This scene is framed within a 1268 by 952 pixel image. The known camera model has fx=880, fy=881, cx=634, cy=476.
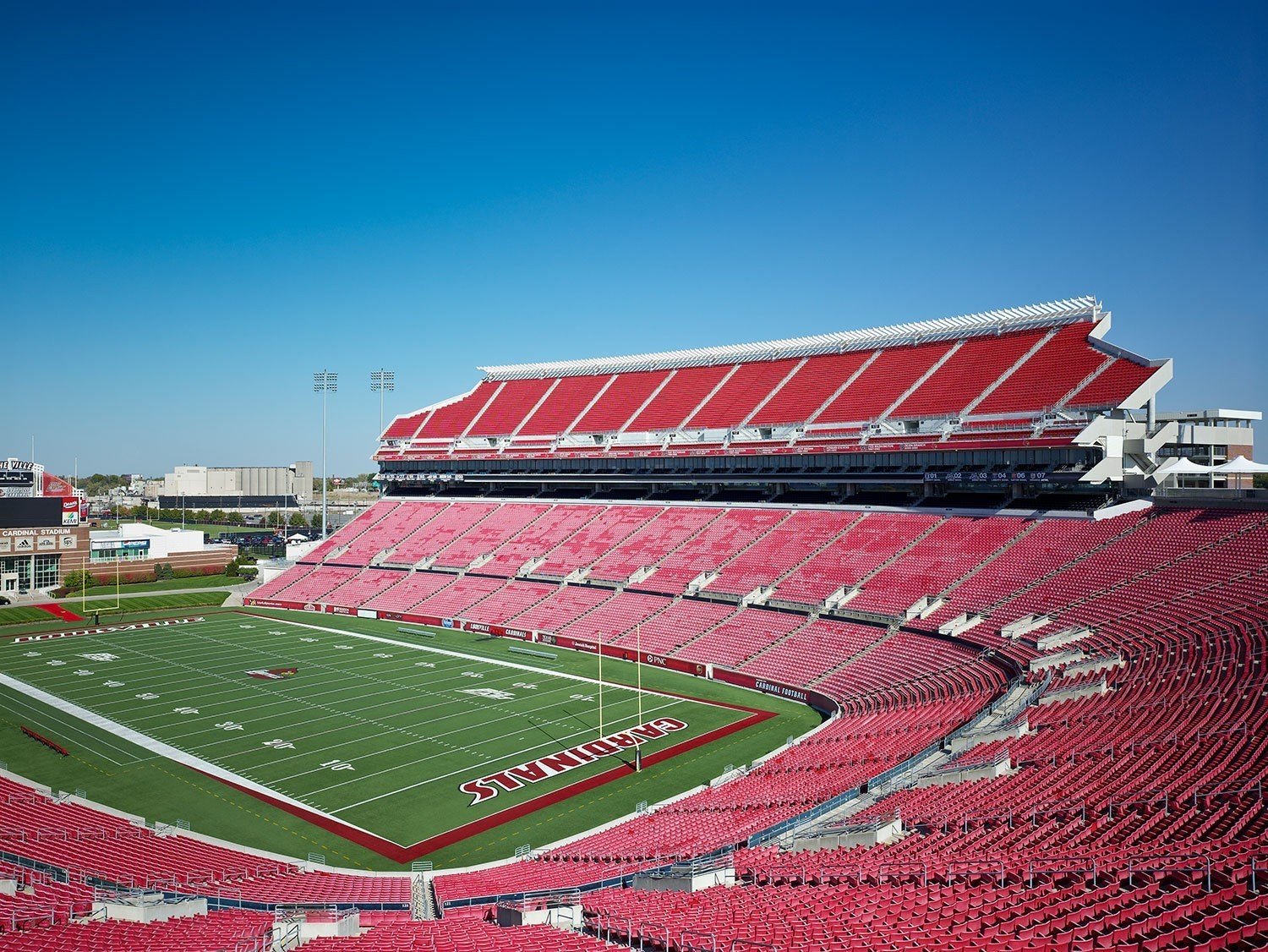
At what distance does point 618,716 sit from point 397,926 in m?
19.9

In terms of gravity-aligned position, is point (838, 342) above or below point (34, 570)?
above

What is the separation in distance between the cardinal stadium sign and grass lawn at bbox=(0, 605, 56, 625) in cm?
4299

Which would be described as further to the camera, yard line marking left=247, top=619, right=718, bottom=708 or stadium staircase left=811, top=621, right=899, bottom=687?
yard line marking left=247, top=619, right=718, bottom=708

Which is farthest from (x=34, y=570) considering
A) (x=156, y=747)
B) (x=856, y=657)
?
(x=856, y=657)

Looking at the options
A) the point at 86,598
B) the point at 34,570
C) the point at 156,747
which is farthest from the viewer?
the point at 34,570

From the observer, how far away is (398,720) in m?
35.3

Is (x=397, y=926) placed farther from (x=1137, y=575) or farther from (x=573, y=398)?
(x=573, y=398)

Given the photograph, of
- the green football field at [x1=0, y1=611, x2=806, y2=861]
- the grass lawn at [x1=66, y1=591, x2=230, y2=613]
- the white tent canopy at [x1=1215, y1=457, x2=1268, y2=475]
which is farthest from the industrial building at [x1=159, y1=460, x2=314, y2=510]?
the white tent canopy at [x1=1215, y1=457, x2=1268, y2=475]

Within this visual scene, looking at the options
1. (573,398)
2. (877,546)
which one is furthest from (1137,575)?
(573,398)

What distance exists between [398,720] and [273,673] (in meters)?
11.3

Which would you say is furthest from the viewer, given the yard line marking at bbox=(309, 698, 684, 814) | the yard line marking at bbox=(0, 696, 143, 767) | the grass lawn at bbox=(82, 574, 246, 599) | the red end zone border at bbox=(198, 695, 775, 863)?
the grass lawn at bbox=(82, 574, 246, 599)

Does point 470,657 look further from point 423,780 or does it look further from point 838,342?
point 838,342

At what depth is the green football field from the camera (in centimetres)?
2752

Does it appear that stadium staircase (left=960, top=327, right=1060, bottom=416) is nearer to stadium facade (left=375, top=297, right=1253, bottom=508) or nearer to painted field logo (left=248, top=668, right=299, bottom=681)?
stadium facade (left=375, top=297, right=1253, bottom=508)
